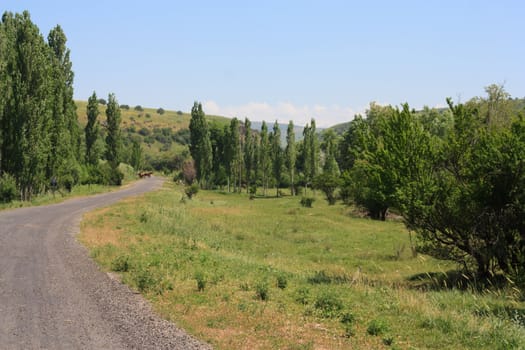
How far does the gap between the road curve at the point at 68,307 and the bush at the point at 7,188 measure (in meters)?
20.4

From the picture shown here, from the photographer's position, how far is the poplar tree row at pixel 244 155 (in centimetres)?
8962

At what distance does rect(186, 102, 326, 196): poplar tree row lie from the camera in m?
89.6

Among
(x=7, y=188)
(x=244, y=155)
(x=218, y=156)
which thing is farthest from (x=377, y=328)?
(x=218, y=156)

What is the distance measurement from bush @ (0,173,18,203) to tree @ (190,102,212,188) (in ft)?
168

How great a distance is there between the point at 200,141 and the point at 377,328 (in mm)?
80976

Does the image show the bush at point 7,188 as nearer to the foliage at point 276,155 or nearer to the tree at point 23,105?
the tree at point 23,105

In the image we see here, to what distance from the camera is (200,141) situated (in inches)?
3494

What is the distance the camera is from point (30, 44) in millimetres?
39906

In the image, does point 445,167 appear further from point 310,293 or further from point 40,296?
point 40,296

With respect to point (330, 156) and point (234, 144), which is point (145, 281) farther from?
point (234, 144)

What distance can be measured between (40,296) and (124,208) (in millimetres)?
25146

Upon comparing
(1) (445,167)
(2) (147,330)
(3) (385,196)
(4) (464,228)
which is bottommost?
(2) (147,330)

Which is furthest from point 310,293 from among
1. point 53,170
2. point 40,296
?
point 53,170

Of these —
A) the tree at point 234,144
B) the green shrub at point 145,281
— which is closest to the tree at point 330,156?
the tree at point 234,144
